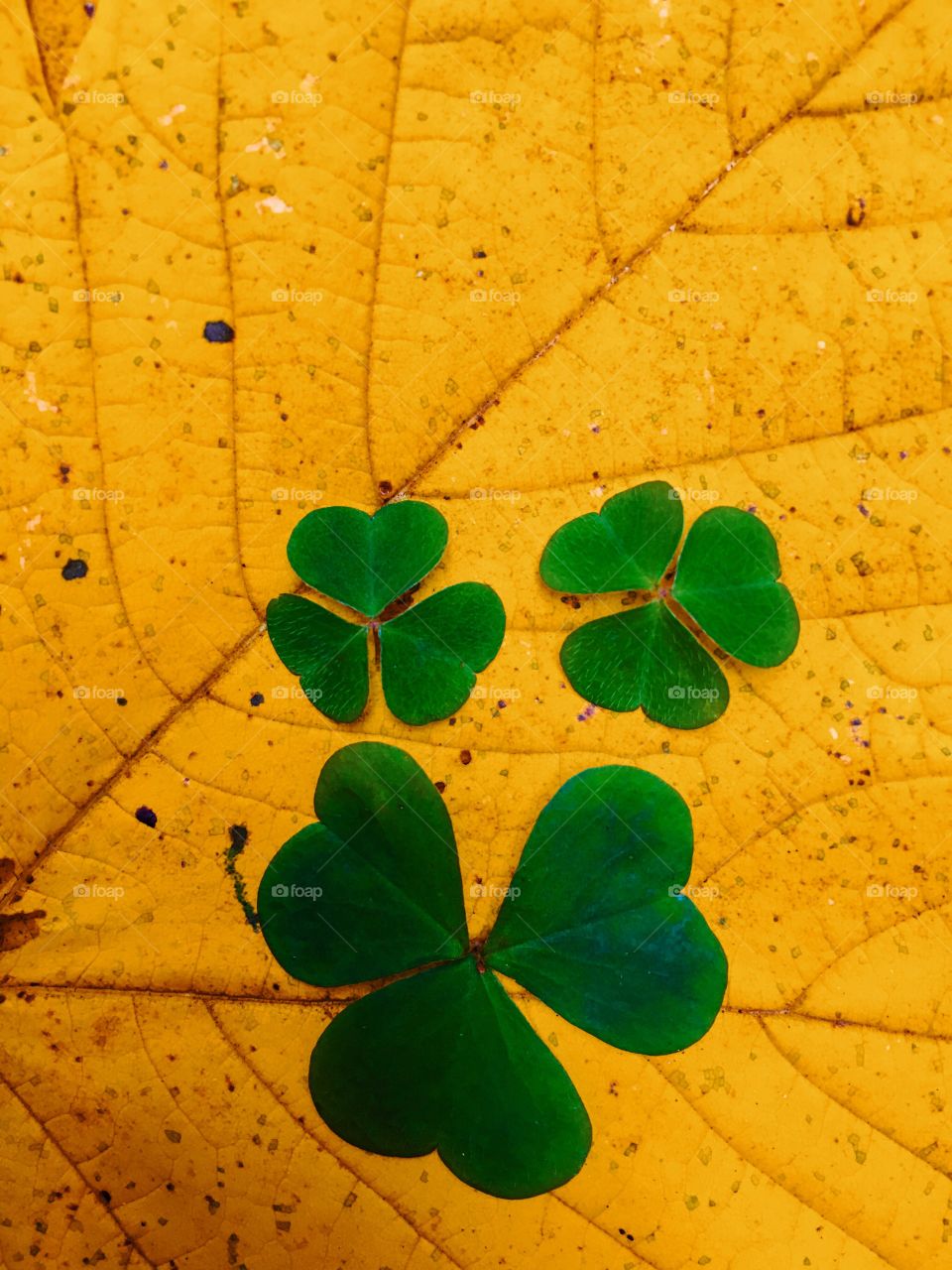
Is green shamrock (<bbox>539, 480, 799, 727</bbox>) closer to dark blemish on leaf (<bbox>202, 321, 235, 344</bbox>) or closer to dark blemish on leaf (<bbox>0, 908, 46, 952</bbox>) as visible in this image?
dark blemish on leaf (<bbox>202, 321, 235, 344</bbox>)

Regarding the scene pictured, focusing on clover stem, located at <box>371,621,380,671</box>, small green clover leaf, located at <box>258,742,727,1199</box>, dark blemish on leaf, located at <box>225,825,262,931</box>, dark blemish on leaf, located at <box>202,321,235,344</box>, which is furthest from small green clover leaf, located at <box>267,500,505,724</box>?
dark blemish on leaf, located at <box>202,321,235,344</box>

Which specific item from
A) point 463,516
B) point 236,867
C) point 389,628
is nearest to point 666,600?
point 463,516

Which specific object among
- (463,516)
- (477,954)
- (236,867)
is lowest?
(477,954)

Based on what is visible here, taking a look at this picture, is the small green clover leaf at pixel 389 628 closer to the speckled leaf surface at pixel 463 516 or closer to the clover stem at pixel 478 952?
the speckled leaf surface at pixel 463 516

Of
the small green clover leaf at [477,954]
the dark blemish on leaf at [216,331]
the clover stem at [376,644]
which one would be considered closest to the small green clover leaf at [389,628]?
the clover stem at [376,644]

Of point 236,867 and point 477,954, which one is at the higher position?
point 236,867

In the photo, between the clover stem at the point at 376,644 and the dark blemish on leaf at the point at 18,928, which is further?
the clover stem at the point at 376,644

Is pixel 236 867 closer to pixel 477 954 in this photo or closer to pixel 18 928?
pixel 18 928

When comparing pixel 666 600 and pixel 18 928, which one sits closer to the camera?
pixel 18 928

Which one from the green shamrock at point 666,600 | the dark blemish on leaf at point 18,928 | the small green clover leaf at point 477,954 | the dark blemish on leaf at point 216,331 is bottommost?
the small green clover leaf at point 477,954
